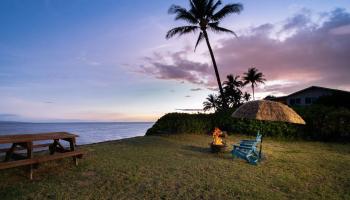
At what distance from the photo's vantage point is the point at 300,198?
17.0 ft

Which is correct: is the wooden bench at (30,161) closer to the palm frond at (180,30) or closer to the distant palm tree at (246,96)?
the palm frond at (180,30)

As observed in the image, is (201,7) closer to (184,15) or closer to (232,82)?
(184,15)

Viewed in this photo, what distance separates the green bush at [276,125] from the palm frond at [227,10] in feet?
34.8

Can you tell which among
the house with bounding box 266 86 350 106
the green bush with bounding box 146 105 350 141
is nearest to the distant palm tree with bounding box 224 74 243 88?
the house with bounding box 266 86 350 106

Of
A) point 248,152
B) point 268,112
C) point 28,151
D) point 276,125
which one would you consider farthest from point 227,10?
point 28,151

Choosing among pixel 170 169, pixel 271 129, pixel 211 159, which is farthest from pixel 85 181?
pixel 271 129

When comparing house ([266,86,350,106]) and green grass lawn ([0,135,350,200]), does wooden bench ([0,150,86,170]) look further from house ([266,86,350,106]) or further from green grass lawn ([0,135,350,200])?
house ([266,86,350,106])

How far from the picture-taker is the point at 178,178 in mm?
6363

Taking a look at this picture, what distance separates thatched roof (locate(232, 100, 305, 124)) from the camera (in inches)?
357

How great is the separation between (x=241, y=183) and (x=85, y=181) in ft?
13.0

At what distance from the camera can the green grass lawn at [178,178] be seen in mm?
5215

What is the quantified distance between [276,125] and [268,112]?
826 centimetres

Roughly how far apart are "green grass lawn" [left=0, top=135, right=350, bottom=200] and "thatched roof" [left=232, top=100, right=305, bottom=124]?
5.26 ft

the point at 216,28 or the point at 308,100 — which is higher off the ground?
the point at 216,28
